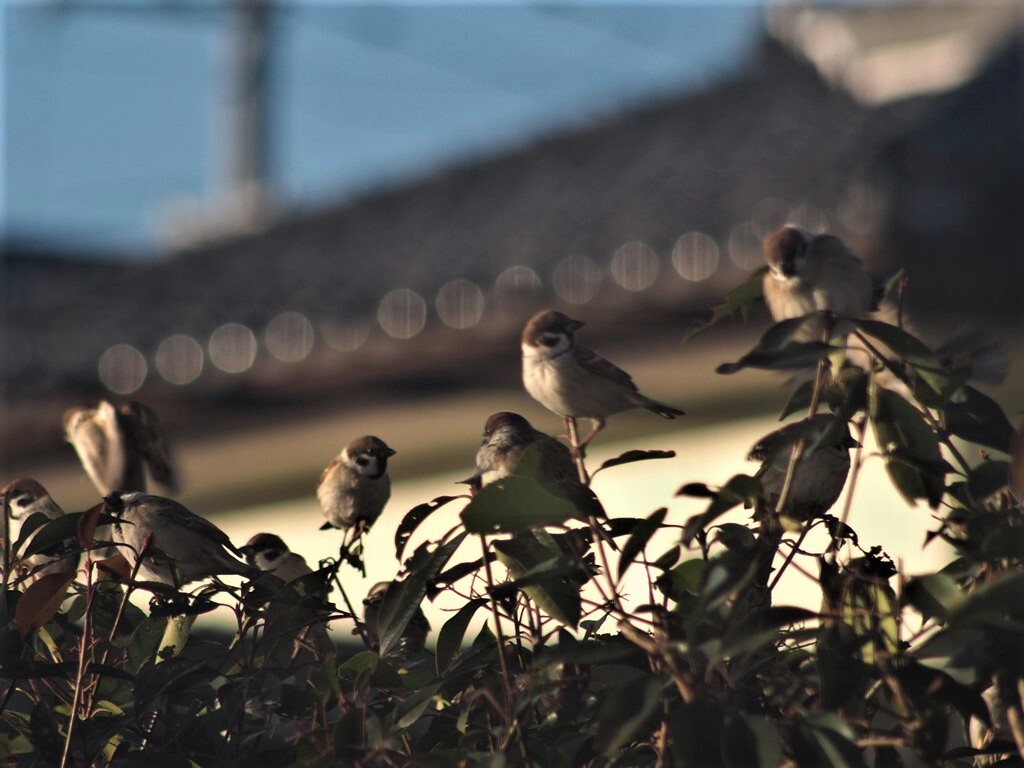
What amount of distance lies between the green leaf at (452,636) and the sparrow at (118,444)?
25.2 inches

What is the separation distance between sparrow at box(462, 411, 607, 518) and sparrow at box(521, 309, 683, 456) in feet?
0.95

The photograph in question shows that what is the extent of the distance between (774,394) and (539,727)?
168 inches

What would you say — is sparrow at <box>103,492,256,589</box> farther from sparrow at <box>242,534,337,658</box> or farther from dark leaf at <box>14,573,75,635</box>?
dark leaf at <box>14,573,75,635</box>

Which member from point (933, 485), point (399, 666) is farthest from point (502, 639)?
point (933, 485)

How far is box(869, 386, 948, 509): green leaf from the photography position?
1.27m

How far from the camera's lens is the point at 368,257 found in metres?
7.78

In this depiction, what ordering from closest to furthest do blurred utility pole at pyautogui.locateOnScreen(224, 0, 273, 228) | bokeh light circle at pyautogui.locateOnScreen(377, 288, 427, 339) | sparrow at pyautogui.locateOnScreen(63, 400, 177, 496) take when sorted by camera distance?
sparrow at pyautogui.locateOnScreen(63, 400, 177, 496) < bokeh light circle at pyautogui.locateOnScreen(377, 288, 427, 339) < blurred utility pole at pyautogui.locateOnScreen(224, 0, 273, 228)

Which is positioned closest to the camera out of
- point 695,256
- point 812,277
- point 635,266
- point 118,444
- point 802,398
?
point 802,398

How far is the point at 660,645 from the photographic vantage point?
1150 millimetres

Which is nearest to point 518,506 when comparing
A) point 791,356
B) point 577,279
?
point 791,356

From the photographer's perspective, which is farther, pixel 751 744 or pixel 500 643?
pixel 500 643

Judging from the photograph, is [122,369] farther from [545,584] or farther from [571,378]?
[545,584]

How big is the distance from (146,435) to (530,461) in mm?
825

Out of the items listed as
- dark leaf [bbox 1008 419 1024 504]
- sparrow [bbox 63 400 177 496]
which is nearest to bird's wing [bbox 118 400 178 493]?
sparrow [bbox 63 400 177 496]
